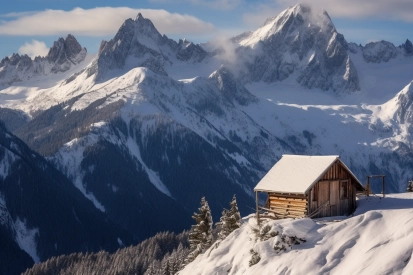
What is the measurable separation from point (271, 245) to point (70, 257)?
12856 centimetres

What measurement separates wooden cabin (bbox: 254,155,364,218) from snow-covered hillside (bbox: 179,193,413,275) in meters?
1.65

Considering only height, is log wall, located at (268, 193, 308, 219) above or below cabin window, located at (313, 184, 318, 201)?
below

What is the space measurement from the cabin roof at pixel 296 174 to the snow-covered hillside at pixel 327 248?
3079 millimetres

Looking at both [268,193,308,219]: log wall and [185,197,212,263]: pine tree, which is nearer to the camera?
[268,193,308,219]: log wall

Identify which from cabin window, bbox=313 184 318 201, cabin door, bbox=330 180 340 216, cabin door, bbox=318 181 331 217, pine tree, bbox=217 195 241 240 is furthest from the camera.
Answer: pine tree, bbox=217 195 241 240

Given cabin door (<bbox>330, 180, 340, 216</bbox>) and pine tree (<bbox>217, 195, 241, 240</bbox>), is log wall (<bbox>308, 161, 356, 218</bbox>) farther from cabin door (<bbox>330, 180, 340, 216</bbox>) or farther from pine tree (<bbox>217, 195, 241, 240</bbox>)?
pine tree (<bbox>217, 195, 241, 240</bbox>)

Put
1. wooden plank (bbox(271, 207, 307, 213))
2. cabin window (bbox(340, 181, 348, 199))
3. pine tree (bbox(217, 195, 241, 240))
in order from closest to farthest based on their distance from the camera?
1. wooden plank (bbox(271, 207, 307, 213))
2. cabin window (bbox(340, 181, 348, 199))
3. pine tree (bbox(217, 195, 241, 240))

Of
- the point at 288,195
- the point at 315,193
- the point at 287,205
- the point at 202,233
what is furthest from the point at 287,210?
the point at 202,233

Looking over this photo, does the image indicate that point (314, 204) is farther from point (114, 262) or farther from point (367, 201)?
point (114, 262)

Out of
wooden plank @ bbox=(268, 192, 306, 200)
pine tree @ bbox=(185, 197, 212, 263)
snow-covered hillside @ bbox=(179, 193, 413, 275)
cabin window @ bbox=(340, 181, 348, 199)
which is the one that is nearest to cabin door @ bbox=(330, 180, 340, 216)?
cabin window @ bbox=(340, 181, 348, 199)

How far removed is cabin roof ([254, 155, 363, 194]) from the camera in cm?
5881

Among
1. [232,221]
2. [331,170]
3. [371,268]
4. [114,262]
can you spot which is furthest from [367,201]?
[114,262]

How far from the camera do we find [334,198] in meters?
60.8

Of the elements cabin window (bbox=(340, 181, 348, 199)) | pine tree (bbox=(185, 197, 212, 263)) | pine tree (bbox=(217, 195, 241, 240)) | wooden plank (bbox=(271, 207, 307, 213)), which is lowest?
pine tree (bbox=(185, 197, 212, 263))
